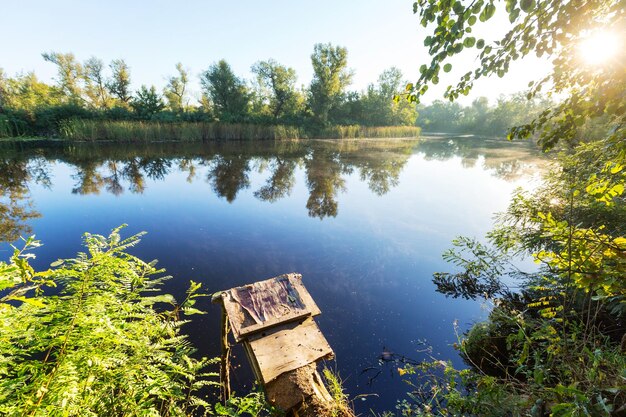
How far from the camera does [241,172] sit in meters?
11.1

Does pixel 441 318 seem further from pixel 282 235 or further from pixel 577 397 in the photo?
pixel 282 235

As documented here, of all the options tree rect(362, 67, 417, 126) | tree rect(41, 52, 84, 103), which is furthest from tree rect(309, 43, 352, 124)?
tree rect(41, 52, 84, 103)

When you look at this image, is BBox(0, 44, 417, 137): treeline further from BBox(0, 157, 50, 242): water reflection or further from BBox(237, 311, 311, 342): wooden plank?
BBox(237, 311, 311, 342): wooden plank

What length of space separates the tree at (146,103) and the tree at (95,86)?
434 inches

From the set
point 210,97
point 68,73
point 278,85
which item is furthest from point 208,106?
point 68,73

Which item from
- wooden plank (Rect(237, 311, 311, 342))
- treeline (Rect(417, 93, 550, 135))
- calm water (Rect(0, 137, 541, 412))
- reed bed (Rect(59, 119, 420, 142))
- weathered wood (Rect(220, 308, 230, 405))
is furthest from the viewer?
treeline (Rect(417, 93, 550, 135))

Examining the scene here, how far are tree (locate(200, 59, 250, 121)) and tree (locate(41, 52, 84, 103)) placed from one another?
52.1 feet

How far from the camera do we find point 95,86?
31078 mm

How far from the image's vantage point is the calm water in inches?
121

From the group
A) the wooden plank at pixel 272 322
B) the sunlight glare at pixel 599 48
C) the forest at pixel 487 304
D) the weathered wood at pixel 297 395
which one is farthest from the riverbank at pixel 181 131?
the sunlight glare at pixel 599 48

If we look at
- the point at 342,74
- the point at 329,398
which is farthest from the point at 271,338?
the point at 342,74

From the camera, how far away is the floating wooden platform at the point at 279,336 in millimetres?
1845

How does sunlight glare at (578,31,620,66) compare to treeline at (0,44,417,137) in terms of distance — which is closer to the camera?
sunlight glare at (578,31,620,66)

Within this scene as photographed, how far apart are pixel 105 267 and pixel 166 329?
0.75 m
